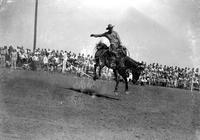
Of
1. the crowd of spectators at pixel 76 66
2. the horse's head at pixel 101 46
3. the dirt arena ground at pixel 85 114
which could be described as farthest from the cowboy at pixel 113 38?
the crowd of spectators at pixel 76 66

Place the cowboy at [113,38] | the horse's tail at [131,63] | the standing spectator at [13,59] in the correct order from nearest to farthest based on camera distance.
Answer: the cowboy at [113,38] < the horse's tail at [131,63] < the standing spectator at [13,59]

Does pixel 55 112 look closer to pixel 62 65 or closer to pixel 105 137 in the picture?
pixel 105 137

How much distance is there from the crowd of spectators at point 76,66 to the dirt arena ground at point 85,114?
334 inches

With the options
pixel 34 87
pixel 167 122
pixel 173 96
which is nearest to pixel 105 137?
pixel 167 122

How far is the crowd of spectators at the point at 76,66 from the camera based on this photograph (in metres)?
30.5

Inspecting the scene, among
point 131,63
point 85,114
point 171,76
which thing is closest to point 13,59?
point 171,76

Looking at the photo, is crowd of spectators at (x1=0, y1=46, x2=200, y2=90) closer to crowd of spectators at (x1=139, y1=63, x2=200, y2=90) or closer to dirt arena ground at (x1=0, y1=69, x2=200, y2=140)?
crowd of spectators at (x1=139, y1=63, x2=200, y2=90)

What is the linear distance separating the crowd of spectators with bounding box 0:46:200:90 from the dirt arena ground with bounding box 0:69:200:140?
8.49 metres

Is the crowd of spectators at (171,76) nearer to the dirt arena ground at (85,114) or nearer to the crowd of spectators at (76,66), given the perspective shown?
the crowd of spectators at (76,66)

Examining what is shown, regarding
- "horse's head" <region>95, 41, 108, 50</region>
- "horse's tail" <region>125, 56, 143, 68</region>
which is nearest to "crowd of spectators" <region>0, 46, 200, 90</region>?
"horse's tail" <region>125, 56, 143, 68</region>

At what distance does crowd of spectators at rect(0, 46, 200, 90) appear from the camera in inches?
1200

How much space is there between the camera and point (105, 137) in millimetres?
12914

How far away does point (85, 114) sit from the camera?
15.5m

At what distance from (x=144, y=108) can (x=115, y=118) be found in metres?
2.88
